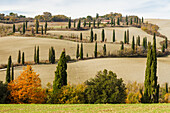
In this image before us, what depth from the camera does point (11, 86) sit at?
32.8 meters

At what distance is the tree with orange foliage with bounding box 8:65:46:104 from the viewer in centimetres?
3134

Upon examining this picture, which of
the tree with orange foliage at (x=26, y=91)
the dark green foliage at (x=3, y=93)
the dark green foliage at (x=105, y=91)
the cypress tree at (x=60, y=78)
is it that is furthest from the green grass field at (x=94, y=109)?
the cypress tree at (x=60, y=78)

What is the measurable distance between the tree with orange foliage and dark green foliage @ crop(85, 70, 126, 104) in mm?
6567

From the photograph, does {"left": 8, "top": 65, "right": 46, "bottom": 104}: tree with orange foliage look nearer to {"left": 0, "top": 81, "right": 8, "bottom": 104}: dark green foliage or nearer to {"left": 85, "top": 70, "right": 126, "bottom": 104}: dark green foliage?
{"left": 0, "top": 81, "right": 8, "bottom": 104}: dark green foliage

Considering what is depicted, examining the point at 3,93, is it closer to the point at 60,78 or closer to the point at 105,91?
the point at 60,78

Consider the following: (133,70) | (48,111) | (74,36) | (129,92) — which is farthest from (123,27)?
(48,111)

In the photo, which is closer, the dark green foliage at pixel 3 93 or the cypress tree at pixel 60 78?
the dark green foliage at pixel 3 93

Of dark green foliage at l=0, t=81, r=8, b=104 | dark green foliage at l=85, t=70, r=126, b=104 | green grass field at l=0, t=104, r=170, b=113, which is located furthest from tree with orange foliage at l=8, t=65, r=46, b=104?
green grass field at l=0, t=104, r=170, b=113

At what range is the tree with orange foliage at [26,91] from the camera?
31.3 metres

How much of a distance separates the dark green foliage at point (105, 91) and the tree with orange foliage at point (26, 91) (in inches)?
259

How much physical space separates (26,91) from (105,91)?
10.9 meters

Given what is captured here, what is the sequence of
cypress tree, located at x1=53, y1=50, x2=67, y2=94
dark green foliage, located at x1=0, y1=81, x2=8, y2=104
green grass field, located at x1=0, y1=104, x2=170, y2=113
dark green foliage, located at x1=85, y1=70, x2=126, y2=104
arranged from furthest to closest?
cypress tree, located at x1=53, y1=50, x2=67, y2=94, dark green foliage, located at x1=85, y1=70, x2=126, y2=104, dark green foliage, located at x1=0, y1=81, x2=8, y2=104, green grass field, located at x1=0, y1=104, x2=170, y2=113

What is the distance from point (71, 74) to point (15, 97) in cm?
2486

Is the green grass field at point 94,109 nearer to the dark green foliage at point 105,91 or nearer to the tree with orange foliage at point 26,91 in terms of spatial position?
the tree with orange foliage at point 26,91
